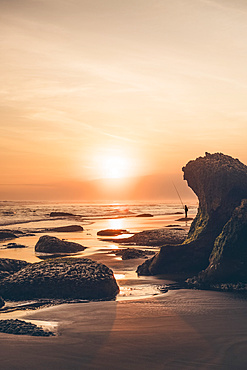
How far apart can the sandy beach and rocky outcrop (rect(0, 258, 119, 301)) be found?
0.53 metres

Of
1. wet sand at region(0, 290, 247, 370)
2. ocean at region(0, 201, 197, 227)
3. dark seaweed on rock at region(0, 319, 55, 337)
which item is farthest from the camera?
ocean at region(0, 201, 197, 227)

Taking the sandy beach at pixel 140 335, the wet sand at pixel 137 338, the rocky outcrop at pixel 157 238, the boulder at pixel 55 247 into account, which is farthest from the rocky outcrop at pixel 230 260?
the rocky outcrop at pixel 157 238

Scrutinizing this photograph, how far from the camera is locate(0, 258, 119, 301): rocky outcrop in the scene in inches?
348

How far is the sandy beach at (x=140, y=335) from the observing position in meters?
5.08

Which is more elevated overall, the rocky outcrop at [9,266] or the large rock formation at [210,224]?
the large rock formation at [210,224]

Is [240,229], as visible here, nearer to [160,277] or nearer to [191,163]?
[160,277]

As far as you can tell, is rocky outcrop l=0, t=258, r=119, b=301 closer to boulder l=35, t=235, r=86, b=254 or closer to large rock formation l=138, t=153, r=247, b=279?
large rock formation l=138, t=153, r=247, b=279

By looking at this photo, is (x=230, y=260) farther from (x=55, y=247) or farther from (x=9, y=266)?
(x=55, y=247)

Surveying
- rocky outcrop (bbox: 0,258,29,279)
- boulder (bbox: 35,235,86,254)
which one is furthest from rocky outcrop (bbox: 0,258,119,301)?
boulder (bbox: 35,235,86,254)

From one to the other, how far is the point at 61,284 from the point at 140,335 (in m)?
3.35

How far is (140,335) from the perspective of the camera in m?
6.06

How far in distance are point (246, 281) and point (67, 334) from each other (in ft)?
17.2

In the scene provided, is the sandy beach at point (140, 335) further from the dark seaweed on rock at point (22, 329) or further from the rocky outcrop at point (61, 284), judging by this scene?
the rocky outcrop at point (61, 284)

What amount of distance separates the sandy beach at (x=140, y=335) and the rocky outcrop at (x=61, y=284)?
0.53m
